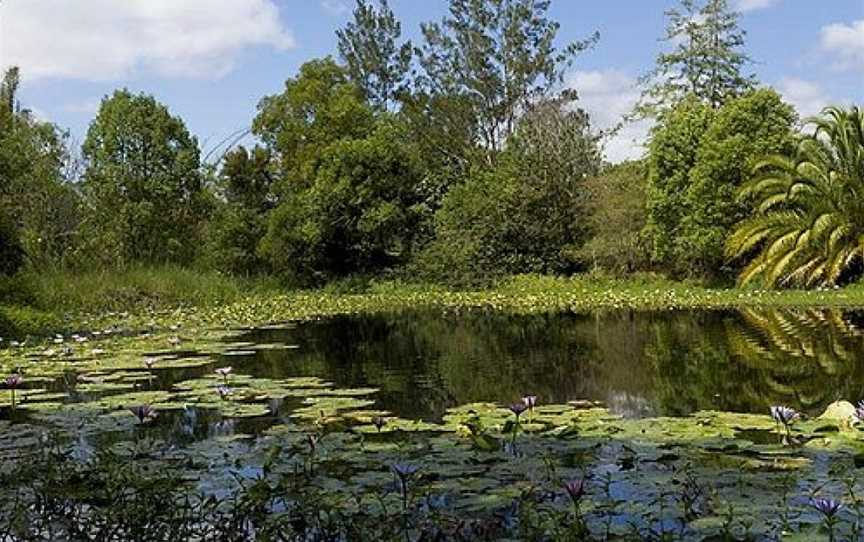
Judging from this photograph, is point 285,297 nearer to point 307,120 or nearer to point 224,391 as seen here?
point 307,120

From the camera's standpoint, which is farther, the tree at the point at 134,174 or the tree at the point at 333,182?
the tree at the point at 333,182

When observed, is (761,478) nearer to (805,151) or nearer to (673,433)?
(673,433)

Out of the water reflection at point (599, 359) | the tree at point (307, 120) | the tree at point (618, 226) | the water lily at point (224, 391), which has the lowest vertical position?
the water reflection at point (599, 359)

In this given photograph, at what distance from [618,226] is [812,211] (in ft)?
16.6

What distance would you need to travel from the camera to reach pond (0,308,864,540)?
11.2 ft

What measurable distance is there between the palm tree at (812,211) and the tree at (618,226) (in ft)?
10.4

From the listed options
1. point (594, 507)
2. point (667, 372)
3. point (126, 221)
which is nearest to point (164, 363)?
point (667, 372)

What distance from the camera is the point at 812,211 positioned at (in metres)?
16.6

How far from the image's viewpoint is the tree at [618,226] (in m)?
20.9

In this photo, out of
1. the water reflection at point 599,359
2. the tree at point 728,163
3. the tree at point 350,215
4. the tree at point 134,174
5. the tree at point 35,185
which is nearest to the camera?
the water reflection at point 599,359

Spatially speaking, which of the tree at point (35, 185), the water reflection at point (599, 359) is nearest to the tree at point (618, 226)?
the water reflection at point (599, 359)

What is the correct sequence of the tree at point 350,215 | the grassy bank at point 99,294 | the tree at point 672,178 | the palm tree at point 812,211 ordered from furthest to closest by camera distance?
the tree at point 350,215, the tree at point 672,178, the palm tree at point 812,211, the grassy bank at point 99,294

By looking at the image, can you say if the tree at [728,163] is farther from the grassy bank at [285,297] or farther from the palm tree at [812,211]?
the grassy bank at [285,297]

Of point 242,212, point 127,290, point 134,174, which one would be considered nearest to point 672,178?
point 242,212
